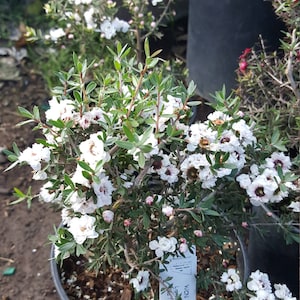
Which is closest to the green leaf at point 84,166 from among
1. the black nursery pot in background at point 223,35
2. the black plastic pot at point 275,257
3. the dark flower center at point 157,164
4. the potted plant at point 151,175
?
the potted plant at point 151,175

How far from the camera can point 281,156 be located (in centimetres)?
157

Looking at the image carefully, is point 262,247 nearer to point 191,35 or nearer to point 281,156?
point 281,156

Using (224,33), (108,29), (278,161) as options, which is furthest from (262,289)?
(224,33)

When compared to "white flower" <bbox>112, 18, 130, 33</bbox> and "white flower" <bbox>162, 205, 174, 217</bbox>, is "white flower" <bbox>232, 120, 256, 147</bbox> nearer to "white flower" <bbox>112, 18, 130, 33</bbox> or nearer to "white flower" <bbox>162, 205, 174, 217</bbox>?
"white flower" <bbox>162, 205, 174, 217</bbox>

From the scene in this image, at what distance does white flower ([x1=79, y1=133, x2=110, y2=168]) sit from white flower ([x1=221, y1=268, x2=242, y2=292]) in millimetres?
487

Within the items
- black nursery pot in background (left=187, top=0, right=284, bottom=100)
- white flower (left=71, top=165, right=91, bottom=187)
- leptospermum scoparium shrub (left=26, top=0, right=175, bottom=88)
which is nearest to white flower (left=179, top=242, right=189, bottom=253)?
white flower (left=71, top=165, right=91, bottom=187)

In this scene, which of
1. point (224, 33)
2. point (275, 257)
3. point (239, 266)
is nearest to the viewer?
point (239, 266)

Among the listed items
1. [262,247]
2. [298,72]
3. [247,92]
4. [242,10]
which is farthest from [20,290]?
[242,10]

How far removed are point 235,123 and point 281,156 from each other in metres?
0.15

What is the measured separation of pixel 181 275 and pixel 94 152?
0.47 m

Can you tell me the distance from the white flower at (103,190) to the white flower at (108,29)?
3.61 ft

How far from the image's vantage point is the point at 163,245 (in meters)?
1.52

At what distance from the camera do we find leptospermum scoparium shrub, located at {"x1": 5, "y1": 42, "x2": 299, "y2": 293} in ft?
4.62

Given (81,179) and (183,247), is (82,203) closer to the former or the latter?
(81,179)
